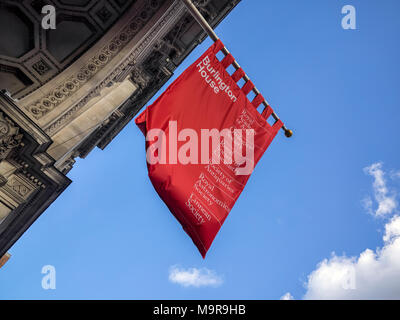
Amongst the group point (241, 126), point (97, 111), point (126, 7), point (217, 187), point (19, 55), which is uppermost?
point (126, 7)

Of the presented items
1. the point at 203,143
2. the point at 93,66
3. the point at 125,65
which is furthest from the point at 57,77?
the point at 203,143

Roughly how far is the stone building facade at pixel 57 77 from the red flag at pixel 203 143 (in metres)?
2.68

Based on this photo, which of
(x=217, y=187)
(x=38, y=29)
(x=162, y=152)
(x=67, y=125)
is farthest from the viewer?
(x=38, y=29)

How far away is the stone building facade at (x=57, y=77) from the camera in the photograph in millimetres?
6312

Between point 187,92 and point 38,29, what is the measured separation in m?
5.50

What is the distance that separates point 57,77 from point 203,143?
462 centimetres

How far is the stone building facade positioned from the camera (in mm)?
6312

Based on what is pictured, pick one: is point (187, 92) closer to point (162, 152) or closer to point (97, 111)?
point (162, 152)

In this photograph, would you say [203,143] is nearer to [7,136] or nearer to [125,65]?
[125,65]

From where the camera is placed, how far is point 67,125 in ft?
25.8

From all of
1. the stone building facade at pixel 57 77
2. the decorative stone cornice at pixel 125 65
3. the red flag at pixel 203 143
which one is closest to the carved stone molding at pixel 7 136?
the stone building facade at pixel 57 77

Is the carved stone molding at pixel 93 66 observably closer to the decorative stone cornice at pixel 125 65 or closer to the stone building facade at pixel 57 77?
the stone building facade at pixel 57 77

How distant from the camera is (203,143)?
21.6 ft
